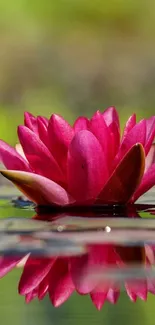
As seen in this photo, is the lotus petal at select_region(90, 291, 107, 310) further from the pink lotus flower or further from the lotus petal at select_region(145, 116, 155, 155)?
the lotus petal at select_region(145, 116, 155, 155)

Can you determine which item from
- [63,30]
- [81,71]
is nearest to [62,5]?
[63,30]

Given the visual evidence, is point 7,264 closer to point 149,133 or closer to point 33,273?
point 33,273

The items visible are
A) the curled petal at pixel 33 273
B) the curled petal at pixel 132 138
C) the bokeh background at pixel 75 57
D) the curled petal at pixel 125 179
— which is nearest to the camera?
the curled petal at pixel 33 273

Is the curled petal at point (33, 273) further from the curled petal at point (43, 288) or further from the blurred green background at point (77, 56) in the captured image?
the blurred green background at point (77, 56)

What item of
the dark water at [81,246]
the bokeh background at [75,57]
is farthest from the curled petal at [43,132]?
the bokeh background at [75,57]

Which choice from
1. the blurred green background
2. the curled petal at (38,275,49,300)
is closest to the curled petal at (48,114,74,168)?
the curled petal at (38,275,49,300)

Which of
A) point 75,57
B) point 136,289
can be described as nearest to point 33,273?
point 136,289
